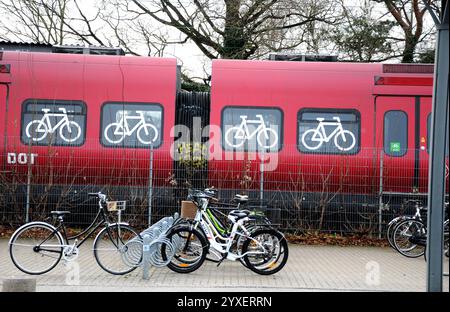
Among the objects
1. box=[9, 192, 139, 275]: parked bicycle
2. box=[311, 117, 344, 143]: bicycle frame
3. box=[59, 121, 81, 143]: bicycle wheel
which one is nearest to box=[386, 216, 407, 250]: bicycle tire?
box=[311, 117, 344, 143]: bicycle frame

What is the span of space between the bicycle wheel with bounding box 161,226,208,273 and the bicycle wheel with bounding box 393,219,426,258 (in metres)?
→ 3.79

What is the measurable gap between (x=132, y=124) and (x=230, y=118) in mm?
1970

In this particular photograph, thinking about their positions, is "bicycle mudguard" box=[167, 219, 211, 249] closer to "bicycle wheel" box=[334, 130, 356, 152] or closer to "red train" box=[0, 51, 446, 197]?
"red train" box=[0, 51, 446, 197]

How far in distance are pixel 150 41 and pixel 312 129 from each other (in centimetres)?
1395

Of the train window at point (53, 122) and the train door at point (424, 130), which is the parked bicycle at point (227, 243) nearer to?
the train window at point (53, 122)

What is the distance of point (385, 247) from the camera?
10664 millimetres

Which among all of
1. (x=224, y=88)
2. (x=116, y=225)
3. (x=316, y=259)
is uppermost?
(x=224, y=88)

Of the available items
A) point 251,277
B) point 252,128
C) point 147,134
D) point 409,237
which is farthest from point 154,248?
point 409,237

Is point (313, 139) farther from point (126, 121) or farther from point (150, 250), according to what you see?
point (150, 250)

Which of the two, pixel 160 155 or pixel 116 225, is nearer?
pixel 116 225

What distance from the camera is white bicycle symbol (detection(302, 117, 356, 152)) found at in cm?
1109

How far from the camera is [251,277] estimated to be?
304 inches
